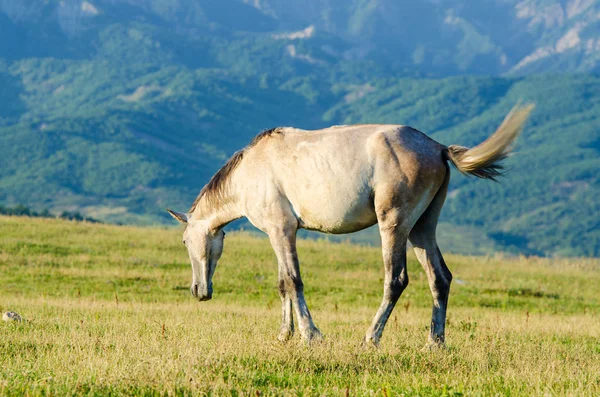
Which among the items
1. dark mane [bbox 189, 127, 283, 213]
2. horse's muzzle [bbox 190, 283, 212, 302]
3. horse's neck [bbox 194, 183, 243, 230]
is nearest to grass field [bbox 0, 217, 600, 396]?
horse's muzzle [bbox 190, 283, 212, 302]

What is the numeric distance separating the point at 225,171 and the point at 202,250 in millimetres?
1335

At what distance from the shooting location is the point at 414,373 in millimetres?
10195

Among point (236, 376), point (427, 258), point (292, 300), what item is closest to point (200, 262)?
point (292, 300)

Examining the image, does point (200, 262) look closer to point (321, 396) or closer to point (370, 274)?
point (321, 396)

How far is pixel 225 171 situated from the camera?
1310 cm

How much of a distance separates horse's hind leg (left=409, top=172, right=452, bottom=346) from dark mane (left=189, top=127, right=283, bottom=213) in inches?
90.4

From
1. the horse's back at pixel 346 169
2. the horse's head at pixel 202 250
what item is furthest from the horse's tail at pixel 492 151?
the horse's head at pixel 202 250

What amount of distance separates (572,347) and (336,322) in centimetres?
478

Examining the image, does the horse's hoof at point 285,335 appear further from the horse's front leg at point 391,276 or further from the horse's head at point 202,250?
the horse's head at point 202,250

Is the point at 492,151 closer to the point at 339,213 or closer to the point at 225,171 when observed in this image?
the point at 339,213

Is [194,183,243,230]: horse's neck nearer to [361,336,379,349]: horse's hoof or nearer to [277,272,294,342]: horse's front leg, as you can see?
[277,272,294,342]: horse's front leg

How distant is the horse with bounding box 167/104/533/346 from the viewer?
11789 millimetres

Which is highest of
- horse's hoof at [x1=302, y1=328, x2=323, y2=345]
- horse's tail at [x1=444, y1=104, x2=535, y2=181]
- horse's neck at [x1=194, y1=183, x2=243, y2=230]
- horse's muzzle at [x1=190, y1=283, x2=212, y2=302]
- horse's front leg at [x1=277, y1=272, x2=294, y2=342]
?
horse's tail at [x1=444, y1=104, x2=535, y2=181]

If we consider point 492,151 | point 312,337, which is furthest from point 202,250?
point 492,151
